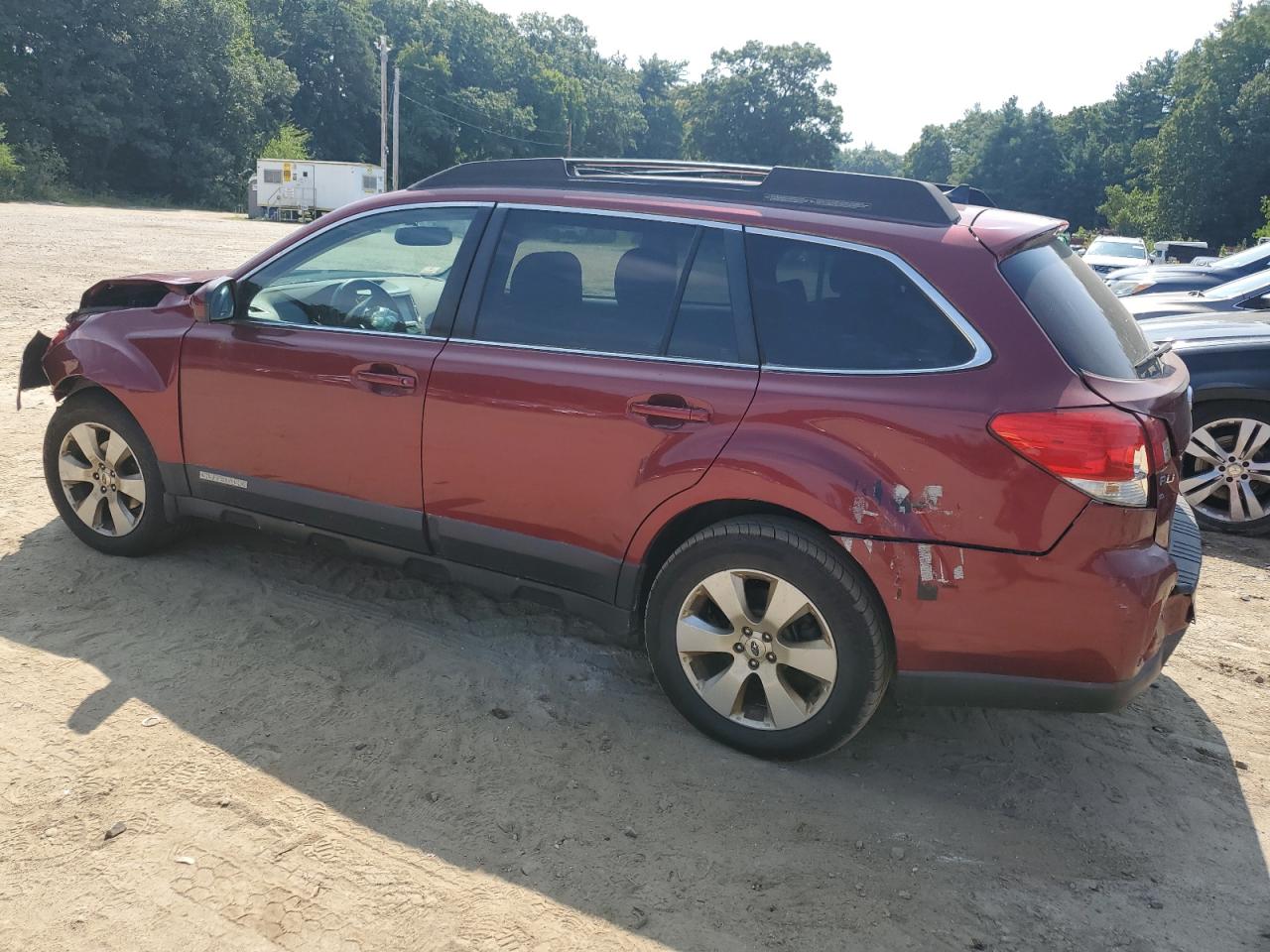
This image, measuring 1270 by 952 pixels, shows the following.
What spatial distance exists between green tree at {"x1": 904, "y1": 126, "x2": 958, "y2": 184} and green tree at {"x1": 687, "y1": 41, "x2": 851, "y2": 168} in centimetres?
2727

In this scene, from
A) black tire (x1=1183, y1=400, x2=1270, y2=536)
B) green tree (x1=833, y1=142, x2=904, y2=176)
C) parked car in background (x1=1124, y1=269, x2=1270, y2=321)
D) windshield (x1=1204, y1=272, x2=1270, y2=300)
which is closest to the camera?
black tire (x1=1183, y1=400, x2=1270, y2=536)

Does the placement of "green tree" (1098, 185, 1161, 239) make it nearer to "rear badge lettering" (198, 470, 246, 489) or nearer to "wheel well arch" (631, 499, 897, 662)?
"wheel well arch" (631, 499, 897, 662)

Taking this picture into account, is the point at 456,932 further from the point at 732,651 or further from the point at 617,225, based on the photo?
the point at 617,225

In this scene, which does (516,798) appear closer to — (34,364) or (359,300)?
(359,300)

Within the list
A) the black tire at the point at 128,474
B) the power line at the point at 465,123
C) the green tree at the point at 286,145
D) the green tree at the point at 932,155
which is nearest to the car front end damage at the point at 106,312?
the black tire at the point at 128,474

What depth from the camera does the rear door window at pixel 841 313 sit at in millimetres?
3043

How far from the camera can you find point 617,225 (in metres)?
3.57

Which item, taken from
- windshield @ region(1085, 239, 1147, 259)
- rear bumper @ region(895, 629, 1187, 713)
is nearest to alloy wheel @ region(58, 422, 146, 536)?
rear bumper @ region(895, 629, 1187, 713)

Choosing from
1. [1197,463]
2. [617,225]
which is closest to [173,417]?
[617,225]

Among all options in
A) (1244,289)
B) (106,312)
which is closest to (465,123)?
(1244,289)

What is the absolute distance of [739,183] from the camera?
3.59 metres

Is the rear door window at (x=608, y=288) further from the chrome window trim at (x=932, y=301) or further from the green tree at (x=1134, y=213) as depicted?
the green tree at (x=1134, y=213)

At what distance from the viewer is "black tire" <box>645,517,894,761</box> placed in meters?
3.08

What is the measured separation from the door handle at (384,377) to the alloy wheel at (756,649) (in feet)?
4.41
